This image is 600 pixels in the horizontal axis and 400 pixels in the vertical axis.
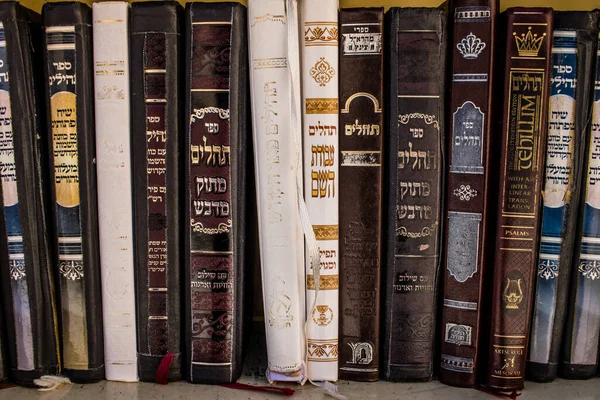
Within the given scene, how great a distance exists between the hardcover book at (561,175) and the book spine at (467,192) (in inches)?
3.2

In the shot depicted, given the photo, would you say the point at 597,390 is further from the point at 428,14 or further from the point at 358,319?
the point at 428,14

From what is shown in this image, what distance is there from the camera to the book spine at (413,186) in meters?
0.73

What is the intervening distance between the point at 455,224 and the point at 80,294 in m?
0.52

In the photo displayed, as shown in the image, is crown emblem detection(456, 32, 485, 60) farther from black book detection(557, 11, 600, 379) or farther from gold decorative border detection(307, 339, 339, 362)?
gold decorative border detection(307, 339, 339, 362)

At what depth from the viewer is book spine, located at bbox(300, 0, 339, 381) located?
0.73 meters

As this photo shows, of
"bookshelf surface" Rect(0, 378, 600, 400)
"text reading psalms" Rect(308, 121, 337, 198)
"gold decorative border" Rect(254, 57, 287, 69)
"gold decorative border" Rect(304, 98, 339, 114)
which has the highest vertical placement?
"gold decorative border" Rect(254, 57, 287, 69)

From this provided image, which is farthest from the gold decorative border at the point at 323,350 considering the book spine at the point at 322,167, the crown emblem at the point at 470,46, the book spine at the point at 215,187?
the crown emblem at the point at 470,46

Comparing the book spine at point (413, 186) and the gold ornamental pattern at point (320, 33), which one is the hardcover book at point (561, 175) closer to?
the book spine at point (413, 186)

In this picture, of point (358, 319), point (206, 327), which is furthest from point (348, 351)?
point (206, 327)

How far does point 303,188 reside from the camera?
749mm

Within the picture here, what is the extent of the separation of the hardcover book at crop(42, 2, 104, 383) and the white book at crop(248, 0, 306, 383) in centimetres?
23

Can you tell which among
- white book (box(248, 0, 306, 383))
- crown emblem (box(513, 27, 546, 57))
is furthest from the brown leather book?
white book (box(248, 0, 306, 383))

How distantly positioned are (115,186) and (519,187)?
542mm

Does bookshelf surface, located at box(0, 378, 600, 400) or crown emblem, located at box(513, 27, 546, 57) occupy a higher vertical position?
crown emblem, located at box(513, 27, 546, 57)
